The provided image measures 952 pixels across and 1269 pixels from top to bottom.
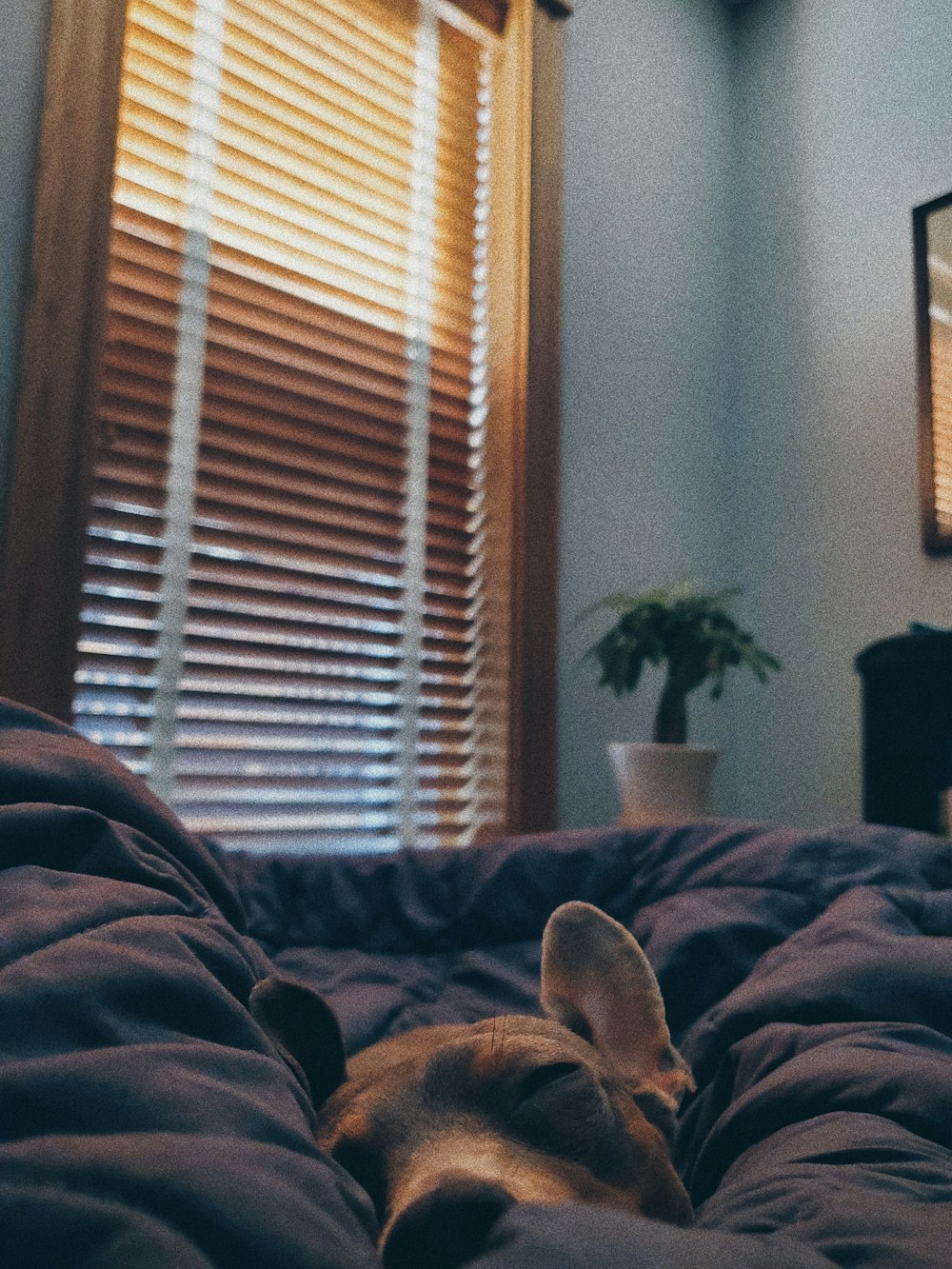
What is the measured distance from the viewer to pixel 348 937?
5.26ft

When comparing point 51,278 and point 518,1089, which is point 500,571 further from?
point 518,1089

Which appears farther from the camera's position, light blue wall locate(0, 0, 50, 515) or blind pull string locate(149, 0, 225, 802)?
blind pull string locate(149, 0, 225, 802)

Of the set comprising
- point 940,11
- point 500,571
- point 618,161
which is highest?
point 940,11

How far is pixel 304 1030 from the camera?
0.87m

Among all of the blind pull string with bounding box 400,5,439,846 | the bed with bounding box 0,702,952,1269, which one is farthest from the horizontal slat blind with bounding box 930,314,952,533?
the bed with bounding box 0,702,952,1269

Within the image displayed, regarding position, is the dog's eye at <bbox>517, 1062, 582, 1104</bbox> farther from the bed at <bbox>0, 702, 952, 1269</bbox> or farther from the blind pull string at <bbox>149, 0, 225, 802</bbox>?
the blind pull string at <bbox>149, 0, 225, 802</bbox>

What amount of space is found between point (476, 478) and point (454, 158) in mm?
890

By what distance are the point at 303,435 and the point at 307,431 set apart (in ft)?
0.07

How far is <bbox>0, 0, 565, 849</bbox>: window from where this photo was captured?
2.16 meters

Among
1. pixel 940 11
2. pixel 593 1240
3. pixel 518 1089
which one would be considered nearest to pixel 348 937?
pixel 518 1089

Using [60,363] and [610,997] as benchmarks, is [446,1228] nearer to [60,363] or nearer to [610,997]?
[610,997]

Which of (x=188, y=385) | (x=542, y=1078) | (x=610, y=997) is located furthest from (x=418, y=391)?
(x=542, y=1078)

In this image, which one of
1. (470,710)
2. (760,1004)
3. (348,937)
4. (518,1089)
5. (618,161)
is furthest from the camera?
(618,161)

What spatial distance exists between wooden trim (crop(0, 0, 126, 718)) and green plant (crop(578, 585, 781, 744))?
4.33 ft
